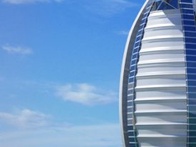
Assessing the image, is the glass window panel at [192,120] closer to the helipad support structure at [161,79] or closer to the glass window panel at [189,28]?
the helipad support structure at [161,79]

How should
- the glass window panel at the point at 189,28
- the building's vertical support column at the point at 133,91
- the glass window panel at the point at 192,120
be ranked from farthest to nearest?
1. the glass window panel at the point at 189,28
2. the building's vertical support column at the point at 133,91
3. the glass window panel at the point at 192,120

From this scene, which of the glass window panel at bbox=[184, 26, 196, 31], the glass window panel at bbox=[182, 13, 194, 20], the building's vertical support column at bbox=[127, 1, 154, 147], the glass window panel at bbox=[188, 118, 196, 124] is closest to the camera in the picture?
the glass window panel at bbox=[188, 118, 196, 124]

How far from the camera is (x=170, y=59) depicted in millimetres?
60562

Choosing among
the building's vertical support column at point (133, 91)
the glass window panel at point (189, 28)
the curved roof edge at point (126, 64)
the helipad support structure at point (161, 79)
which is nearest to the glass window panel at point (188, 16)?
the helipad support structure at point (161, 79)

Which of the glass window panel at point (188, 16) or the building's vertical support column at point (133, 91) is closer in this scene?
the building's vertical support column at point (133, 91)

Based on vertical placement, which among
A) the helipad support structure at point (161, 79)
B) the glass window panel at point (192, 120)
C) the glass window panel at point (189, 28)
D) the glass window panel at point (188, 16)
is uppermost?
the glass window panel at point (188, 16)

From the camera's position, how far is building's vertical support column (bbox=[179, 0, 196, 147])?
194 feet

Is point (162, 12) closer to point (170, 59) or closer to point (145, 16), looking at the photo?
point (145, 16)

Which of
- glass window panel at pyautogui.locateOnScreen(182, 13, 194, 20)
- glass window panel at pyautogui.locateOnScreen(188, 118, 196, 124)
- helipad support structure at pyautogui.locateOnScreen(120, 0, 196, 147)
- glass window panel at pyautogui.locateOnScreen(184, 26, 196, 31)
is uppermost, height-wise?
glass window panel at pyautogui.locateOnScreen(182, 13, 194, 20)

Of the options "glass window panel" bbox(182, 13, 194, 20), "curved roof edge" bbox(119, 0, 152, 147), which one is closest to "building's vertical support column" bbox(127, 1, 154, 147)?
"curved roof edge" bbox(119, 0, 152, 147)

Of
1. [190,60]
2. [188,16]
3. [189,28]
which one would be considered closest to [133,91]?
[190,60]

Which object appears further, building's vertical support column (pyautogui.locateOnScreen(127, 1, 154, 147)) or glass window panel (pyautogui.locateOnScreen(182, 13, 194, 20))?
glass window panel (pyautogui.locateOnScreen(182, 13, 194, 20))

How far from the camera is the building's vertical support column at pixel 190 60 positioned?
59062 millimetres

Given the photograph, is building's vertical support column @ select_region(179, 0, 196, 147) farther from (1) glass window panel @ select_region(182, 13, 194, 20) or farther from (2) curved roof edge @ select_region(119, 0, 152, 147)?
(2) curved roof edge @ select_region(119, 0, 152, 147)
